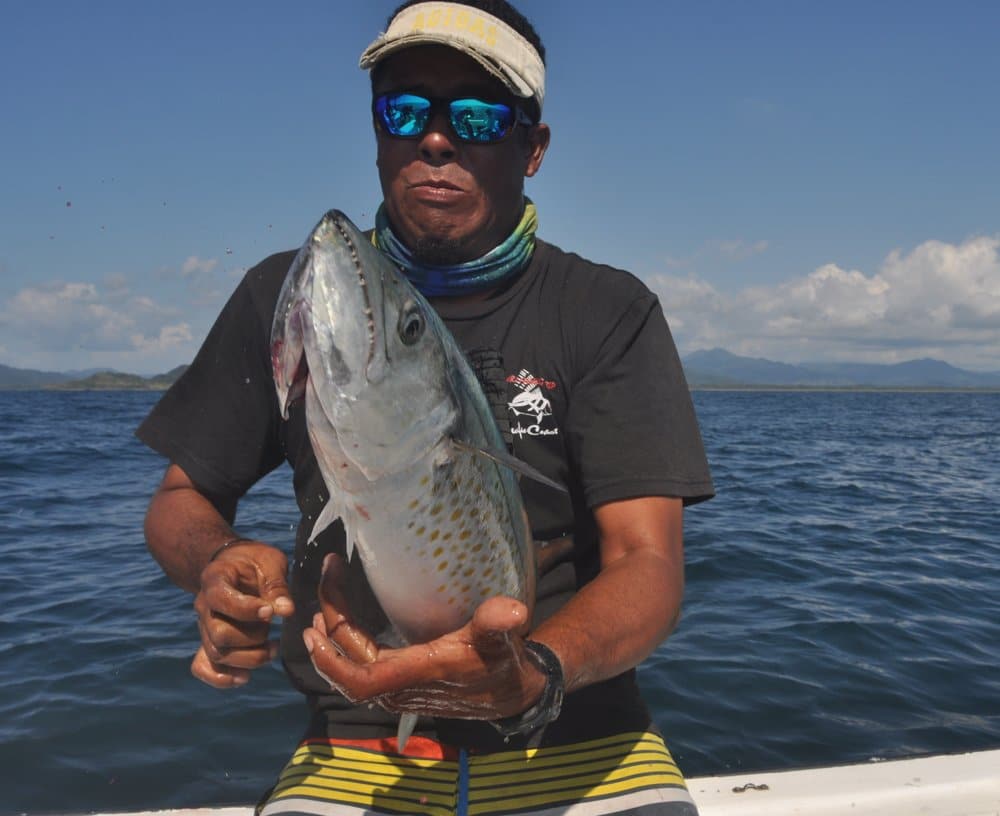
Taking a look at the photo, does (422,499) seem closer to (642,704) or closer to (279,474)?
(642,704)

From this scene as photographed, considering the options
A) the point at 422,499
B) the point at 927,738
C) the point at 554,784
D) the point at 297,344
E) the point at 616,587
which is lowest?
the point at 927,738

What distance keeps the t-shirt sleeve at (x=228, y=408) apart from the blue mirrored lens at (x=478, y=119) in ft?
2.94

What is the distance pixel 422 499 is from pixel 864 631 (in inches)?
312

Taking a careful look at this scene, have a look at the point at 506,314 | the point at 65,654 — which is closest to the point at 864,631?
the point at 506,314

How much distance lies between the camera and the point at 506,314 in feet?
10.3

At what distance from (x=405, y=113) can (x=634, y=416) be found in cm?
136

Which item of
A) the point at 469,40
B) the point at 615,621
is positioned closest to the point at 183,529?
the point at 615,621

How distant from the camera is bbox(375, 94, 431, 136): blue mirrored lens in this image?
9.78 feet

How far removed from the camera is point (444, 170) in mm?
3021

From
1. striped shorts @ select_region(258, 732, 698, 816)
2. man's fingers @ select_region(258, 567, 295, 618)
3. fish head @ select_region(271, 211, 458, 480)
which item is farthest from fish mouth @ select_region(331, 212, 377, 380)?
striped shorts @ select_region(258, 732, 698, 816)

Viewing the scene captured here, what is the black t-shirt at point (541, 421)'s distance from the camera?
289cm

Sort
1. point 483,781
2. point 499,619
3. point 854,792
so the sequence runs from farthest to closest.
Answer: point 854,792 → point 483,781 → point 499,619

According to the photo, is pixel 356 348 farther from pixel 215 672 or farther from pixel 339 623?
pixel 215 672

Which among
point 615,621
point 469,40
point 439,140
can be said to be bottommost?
point 615,621
